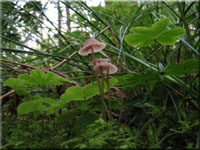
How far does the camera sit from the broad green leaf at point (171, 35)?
21.7 inches

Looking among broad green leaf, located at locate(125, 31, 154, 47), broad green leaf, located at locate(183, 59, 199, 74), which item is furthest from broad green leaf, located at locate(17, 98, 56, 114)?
broad green leaf, located at locate(183, 59, 199, 74)

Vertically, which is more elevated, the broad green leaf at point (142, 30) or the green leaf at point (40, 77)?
the broad green leaf at point (142, 30)

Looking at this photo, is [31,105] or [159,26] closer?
[159,26]

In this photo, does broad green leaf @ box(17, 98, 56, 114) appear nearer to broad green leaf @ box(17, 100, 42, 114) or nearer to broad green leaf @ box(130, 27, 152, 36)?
broad green leaf @ box(17, 100, 42, 114)

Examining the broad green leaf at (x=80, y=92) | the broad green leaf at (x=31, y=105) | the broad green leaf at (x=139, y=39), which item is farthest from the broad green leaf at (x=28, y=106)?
the broad green leaf at (x=139, y=39)

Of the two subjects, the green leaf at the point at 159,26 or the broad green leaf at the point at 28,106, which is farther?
the broad green leaf at the point at 28,106

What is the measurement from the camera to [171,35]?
0.58m

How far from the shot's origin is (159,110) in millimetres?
558

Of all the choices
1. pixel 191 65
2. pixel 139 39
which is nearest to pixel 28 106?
pixel 139 39

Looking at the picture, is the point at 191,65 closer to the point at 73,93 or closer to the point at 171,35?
the point at 171,35

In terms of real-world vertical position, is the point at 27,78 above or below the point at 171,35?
below

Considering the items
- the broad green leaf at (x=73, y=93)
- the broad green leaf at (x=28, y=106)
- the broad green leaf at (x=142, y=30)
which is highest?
the broad green leaf at (x=142, y=30)

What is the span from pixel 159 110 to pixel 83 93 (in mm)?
271

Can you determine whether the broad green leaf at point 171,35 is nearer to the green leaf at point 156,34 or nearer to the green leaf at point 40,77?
the green leaf at point 156,34
